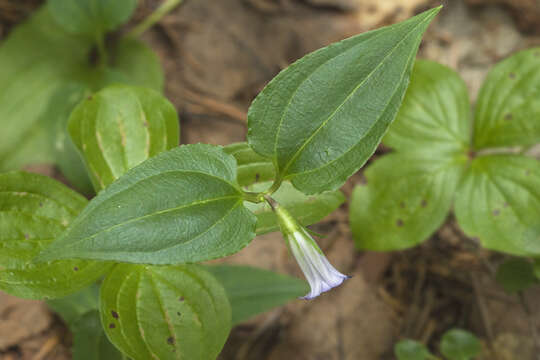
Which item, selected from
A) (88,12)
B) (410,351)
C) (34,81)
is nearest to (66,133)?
(34,81)

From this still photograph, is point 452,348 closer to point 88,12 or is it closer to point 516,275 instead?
point 516,275

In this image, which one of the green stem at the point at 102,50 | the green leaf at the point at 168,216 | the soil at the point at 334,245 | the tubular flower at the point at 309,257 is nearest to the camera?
the green leaf at the point at 168,216

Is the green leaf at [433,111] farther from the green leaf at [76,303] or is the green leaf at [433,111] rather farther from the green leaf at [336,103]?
the green leaf at [76,303]

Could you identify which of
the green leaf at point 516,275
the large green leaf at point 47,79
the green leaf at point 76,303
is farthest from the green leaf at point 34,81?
the green leaf at point 516,275

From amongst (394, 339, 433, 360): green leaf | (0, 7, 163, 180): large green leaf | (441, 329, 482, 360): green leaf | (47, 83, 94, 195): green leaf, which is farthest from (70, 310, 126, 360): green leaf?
(441, 329, 482, 360): green leaf

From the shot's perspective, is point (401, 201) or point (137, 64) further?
point (137, 64)

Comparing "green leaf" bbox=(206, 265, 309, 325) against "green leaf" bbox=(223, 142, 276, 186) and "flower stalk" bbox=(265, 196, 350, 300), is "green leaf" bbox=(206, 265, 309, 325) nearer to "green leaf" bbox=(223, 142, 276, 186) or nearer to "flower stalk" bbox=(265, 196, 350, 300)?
"green leaf" bbox=(223, 142, 276, 186)
